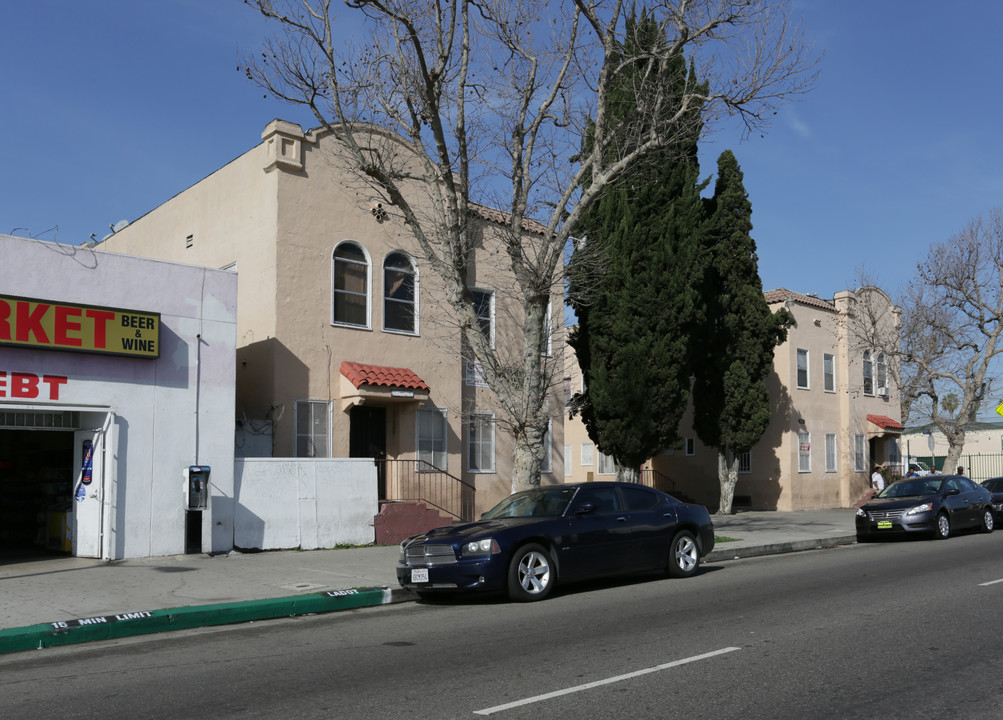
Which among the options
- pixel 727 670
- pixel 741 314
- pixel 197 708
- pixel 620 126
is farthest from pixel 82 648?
pixel 741 314

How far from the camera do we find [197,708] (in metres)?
6.00

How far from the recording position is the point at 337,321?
18.1m

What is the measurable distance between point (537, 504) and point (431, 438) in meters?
7.53

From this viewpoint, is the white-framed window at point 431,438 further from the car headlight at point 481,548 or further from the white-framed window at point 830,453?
the white-framed window at point 830,453

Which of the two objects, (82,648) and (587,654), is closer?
(587,654)

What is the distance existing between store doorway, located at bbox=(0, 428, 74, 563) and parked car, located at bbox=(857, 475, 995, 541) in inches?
602

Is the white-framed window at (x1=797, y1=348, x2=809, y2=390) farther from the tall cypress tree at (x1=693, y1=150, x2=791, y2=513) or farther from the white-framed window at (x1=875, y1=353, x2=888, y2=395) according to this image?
the white-framed window at (x1=875, y1=353, x2=888, y2=395)

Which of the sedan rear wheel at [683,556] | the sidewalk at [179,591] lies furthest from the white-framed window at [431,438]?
the sedan rear wheel at [683,556]

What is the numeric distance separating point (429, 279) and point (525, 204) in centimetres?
443

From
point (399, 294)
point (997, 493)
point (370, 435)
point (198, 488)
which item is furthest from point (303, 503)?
point (997, 493)

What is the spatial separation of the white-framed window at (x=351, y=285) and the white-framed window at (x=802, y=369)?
17.8 m

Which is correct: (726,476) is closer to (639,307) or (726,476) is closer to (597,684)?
(639,307)

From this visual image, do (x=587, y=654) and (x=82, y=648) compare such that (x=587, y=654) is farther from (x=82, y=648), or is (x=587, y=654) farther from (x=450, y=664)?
(x=82, y=648)

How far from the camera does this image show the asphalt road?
5836 mm
